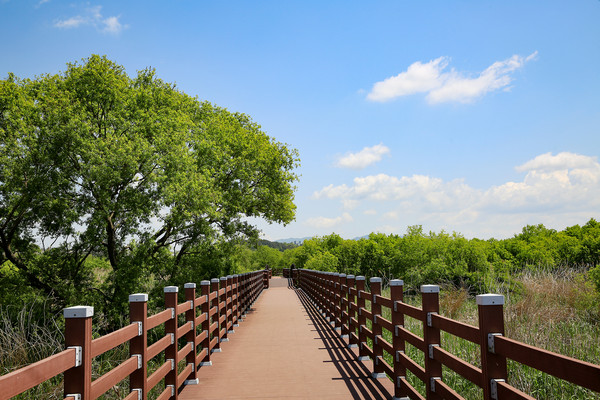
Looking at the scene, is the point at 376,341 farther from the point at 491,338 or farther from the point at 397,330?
the point at 491,338

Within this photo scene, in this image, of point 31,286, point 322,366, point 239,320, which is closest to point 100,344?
point 322,366

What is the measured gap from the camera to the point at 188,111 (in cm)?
2592

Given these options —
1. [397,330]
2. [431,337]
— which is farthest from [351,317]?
[431,337]

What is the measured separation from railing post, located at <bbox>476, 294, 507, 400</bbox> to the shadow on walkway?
2.52m

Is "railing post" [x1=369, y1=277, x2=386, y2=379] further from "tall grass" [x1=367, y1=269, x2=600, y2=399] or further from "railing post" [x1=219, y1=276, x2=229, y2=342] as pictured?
"railing post" [x1=219, y1=276, x2=229, y2=342]

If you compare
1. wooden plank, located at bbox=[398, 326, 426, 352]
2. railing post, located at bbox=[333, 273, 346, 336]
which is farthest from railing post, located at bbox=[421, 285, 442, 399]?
railing post, located at bbox=[333, 273, 346, 336]

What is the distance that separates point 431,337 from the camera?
4.20m

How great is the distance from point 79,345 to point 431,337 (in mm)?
2888

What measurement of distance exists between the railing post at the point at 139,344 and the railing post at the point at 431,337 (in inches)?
95.5

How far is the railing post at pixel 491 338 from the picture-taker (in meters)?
2.96

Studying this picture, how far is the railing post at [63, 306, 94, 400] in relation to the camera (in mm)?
2807

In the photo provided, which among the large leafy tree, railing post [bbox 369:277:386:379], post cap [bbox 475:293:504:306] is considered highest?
the large leafy tree

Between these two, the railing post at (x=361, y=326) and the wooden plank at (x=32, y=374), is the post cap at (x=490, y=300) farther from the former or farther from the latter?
the railing post at (x=361, y=326)

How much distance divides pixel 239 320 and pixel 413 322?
4646 millimetres
